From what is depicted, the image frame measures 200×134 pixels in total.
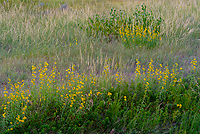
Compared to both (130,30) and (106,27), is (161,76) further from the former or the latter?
(106,27)

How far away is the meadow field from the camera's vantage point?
9.62 feet

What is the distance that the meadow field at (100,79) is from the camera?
2934mm

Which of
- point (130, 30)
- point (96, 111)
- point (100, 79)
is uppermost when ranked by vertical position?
point (130, 30)

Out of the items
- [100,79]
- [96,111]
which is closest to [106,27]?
[100,79]

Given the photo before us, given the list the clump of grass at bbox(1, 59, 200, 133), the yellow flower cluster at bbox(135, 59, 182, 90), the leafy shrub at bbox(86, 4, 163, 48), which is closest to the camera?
the clump of grass at bbox(1, 59, 200, 133)

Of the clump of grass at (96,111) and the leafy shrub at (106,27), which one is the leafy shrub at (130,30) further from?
the clump of grass at (96,111)

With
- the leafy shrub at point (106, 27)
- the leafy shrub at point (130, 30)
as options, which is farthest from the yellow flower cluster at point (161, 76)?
the leafy shrub at point (106, 27)

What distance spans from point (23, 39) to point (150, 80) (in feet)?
13.1

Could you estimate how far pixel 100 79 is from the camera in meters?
3.59

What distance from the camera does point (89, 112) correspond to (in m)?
3.09

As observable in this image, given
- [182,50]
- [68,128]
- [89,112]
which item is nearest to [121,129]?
[89,112]

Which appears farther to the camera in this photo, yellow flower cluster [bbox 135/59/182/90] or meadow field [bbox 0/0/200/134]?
yellow flower cluster [bbox 135/59/182/90]

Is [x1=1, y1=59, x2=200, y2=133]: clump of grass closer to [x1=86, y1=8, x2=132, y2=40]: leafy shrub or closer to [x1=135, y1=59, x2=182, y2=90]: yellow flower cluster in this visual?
[x1=135, y1=59, x2=182, y2=90]: yellow flower cluster

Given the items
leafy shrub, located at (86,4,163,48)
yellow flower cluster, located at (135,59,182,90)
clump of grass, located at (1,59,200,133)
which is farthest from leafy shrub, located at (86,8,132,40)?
clump of grass, located at (1,59,200,133)
